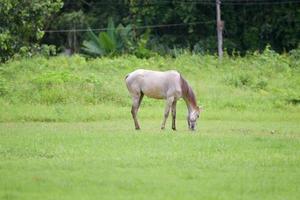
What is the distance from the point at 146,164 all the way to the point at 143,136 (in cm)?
370

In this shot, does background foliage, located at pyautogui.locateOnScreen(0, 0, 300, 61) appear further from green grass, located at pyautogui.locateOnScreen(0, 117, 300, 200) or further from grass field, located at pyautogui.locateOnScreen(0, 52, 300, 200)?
green grass, located at pyautogui.locateOnScreen(0, 117, 300, 200)

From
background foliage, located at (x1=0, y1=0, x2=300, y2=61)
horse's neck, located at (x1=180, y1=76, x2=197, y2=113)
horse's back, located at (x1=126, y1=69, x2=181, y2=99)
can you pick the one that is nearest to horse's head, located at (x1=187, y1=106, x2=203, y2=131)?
horse's neck, located at (x1=180, y1=76, x2=197, y2=113)

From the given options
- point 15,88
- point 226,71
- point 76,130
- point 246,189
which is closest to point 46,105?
point 15,88

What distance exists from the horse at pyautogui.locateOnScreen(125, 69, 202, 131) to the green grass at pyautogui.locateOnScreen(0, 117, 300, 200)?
579 millimetres

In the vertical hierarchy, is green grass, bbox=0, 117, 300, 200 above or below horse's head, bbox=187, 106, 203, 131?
above

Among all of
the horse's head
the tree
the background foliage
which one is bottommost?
the background foliage

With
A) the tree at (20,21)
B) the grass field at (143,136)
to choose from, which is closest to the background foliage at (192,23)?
the grass field at (143,136)

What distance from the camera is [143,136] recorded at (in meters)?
17.5

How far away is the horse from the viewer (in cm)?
1984

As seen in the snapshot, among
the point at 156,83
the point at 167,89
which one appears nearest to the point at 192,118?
the point at 167,89

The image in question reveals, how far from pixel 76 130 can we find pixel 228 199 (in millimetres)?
8496

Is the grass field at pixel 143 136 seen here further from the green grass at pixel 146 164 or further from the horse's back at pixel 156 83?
the horse's back at pixel 156 83

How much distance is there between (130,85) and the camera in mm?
20344

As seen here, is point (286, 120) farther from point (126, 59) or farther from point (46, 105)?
point (126, 59)
